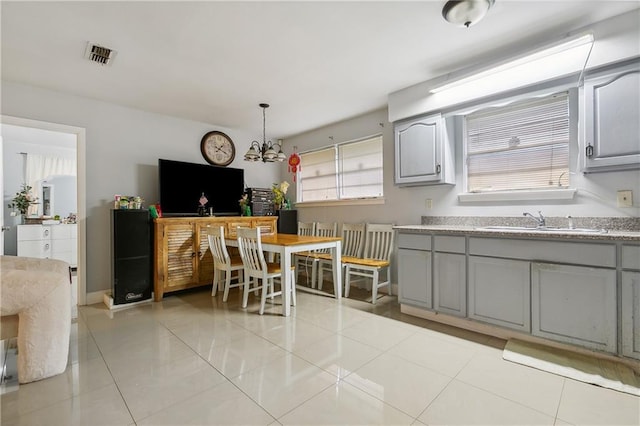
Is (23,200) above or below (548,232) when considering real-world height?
above

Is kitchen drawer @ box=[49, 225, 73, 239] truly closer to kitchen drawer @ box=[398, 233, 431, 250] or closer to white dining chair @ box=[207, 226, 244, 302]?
white dining chair @ box=[207, 226, 244, 302]

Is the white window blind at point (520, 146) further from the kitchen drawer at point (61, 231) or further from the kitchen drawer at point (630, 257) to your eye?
the kitchen drawer at point (61, 231)

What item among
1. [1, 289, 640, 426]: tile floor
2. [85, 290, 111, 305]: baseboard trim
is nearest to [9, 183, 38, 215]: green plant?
[85, 290, 111, 305]: baseboard trim

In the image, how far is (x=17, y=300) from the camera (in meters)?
1.84

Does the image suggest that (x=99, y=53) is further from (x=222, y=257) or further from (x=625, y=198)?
(x=625, y=198)

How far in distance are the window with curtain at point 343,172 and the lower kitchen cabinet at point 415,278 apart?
1345 millimetres

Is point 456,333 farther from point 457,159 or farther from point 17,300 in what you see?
point 17,300

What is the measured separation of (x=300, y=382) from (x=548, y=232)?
208cm

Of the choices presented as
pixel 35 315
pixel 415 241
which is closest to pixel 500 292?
pixel 415 241

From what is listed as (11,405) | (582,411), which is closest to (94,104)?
(11,405)

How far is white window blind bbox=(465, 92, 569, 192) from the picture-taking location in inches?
102

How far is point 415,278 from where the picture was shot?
9.58ft

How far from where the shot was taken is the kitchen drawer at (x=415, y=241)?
283 centimetres

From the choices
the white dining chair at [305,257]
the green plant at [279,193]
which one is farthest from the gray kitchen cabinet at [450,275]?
the green plant at [279,193]
